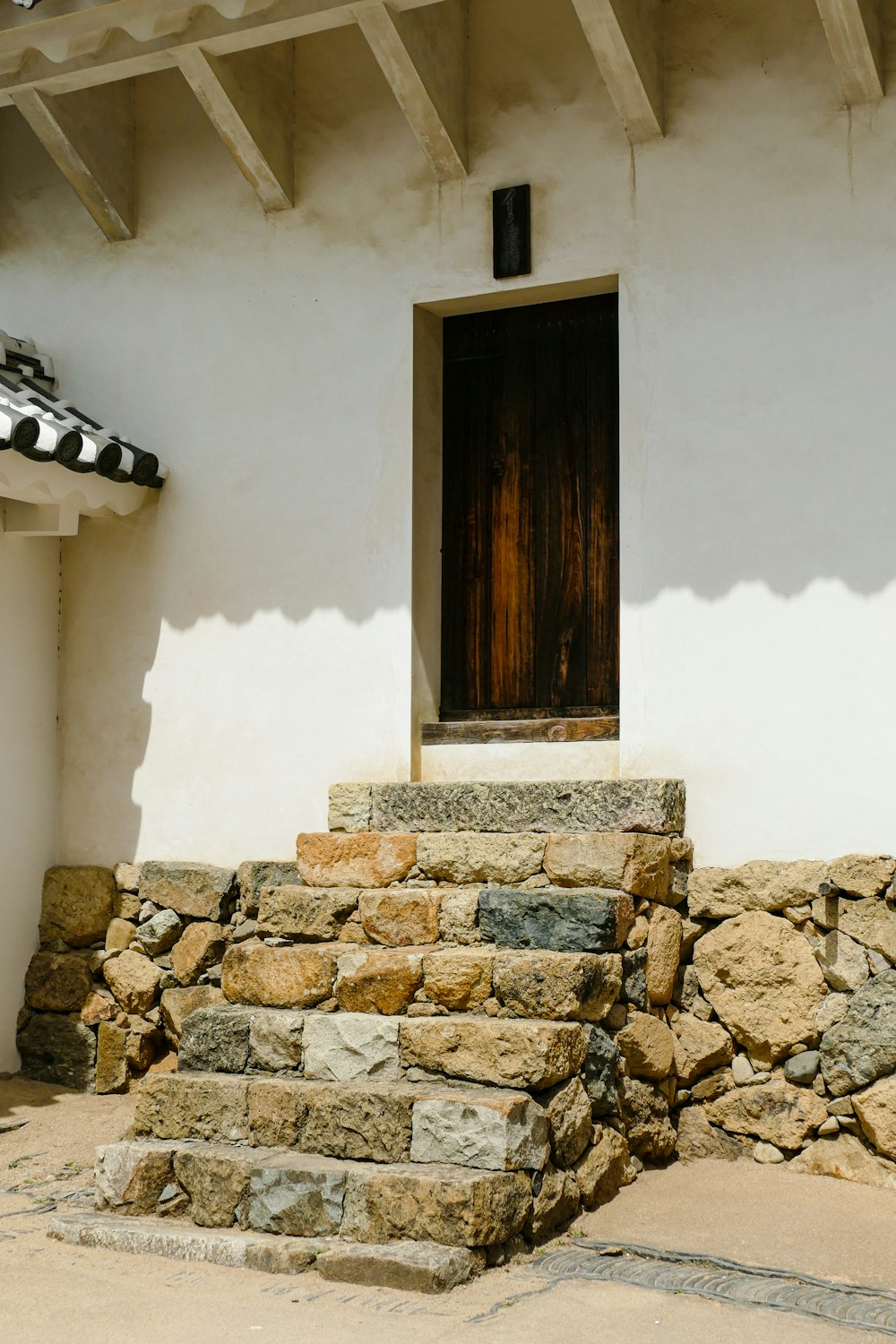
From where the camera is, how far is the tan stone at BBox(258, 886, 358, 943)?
5527 mm

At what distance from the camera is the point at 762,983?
5.51 metres

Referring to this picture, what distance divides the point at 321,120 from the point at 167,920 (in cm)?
379

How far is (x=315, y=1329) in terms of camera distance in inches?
149

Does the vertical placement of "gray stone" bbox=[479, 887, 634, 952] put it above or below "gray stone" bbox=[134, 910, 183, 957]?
above

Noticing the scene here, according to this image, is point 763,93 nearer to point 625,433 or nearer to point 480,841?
point 625,433

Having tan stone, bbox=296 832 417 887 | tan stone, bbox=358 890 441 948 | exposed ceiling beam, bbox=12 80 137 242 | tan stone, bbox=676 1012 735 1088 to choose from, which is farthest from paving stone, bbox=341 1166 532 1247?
exposed ceiling beam, bbox=12 80 137 242

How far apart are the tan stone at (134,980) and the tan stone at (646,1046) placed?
2.40 metres

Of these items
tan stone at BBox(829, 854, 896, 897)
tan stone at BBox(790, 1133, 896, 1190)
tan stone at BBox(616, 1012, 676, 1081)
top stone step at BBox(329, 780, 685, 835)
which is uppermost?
top stone step at BBox(329, 780, 685, 835)

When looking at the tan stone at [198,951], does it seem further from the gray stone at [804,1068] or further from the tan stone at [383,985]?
the gray stone at [804,1068]

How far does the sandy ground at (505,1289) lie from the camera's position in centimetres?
378

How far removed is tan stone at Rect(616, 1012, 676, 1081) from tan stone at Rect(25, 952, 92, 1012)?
276cm

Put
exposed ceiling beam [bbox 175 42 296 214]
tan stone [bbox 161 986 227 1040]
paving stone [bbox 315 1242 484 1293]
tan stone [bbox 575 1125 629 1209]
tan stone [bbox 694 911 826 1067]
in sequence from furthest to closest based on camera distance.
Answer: tan stone [bbox 161 986 227 1040], exposed ceiling beam [bbox 175 42 296 214], tan stone [bbox 694 911 826 1067], tan stone [bbox 575 1125 629 1209], paving stone [bbox 315 1242 484 1293]

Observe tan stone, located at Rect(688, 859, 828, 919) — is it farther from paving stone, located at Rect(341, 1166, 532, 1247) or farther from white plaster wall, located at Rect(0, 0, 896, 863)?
paving stone, located at Rect(341, 1166, 532, 1247)

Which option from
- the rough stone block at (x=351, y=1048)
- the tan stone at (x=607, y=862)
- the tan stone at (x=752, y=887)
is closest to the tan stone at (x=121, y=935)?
the rough stone block at (x=351, y=1048)
